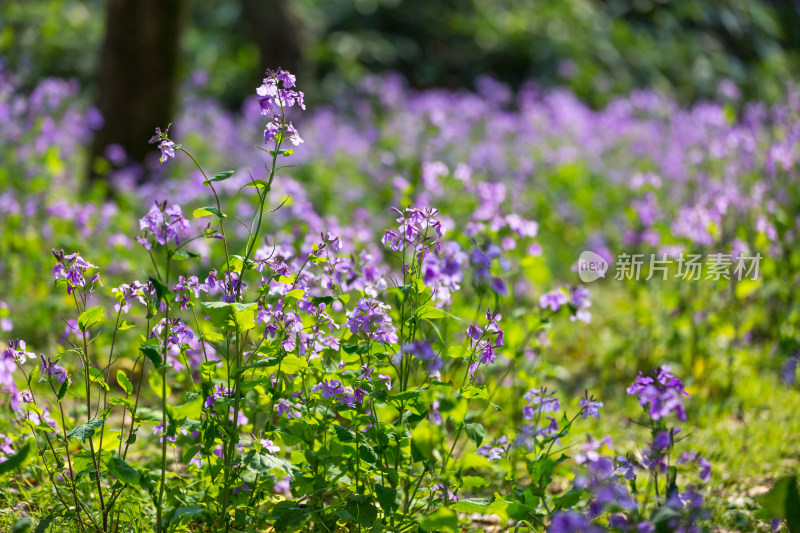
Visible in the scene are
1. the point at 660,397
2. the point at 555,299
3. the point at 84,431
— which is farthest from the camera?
the point at 555,299

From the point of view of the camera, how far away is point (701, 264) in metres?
3.70

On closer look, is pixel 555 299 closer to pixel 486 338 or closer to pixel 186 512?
pixel 486 338

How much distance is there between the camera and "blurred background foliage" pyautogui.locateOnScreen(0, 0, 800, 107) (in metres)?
10.8

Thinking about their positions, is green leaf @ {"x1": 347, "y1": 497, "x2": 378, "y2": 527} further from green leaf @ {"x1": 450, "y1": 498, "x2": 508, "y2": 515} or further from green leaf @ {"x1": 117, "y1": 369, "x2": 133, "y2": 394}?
green leaf @ {"x1": 117, "y1": 369, "x2": 133, "y2": 394}

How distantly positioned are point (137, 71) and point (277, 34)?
401 centimetres

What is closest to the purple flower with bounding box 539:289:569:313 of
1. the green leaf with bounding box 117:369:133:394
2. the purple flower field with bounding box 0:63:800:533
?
the purple flower field with bounding box 0:63:800:533

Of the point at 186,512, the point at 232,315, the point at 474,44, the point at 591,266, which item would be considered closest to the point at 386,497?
the point at 186,512

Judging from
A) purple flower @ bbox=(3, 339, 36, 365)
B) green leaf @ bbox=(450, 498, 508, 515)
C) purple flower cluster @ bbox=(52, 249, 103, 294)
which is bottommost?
green leaf @ bbox=(450, 498, 508, 515)

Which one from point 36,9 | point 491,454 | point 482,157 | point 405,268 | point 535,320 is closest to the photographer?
point 405,268

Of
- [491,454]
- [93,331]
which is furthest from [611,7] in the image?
[491,454]

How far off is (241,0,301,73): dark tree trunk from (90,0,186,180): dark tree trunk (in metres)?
3.75

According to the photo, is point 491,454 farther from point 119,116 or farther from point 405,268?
point 119,116

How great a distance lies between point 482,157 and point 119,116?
2915mm

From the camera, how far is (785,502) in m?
1.61
